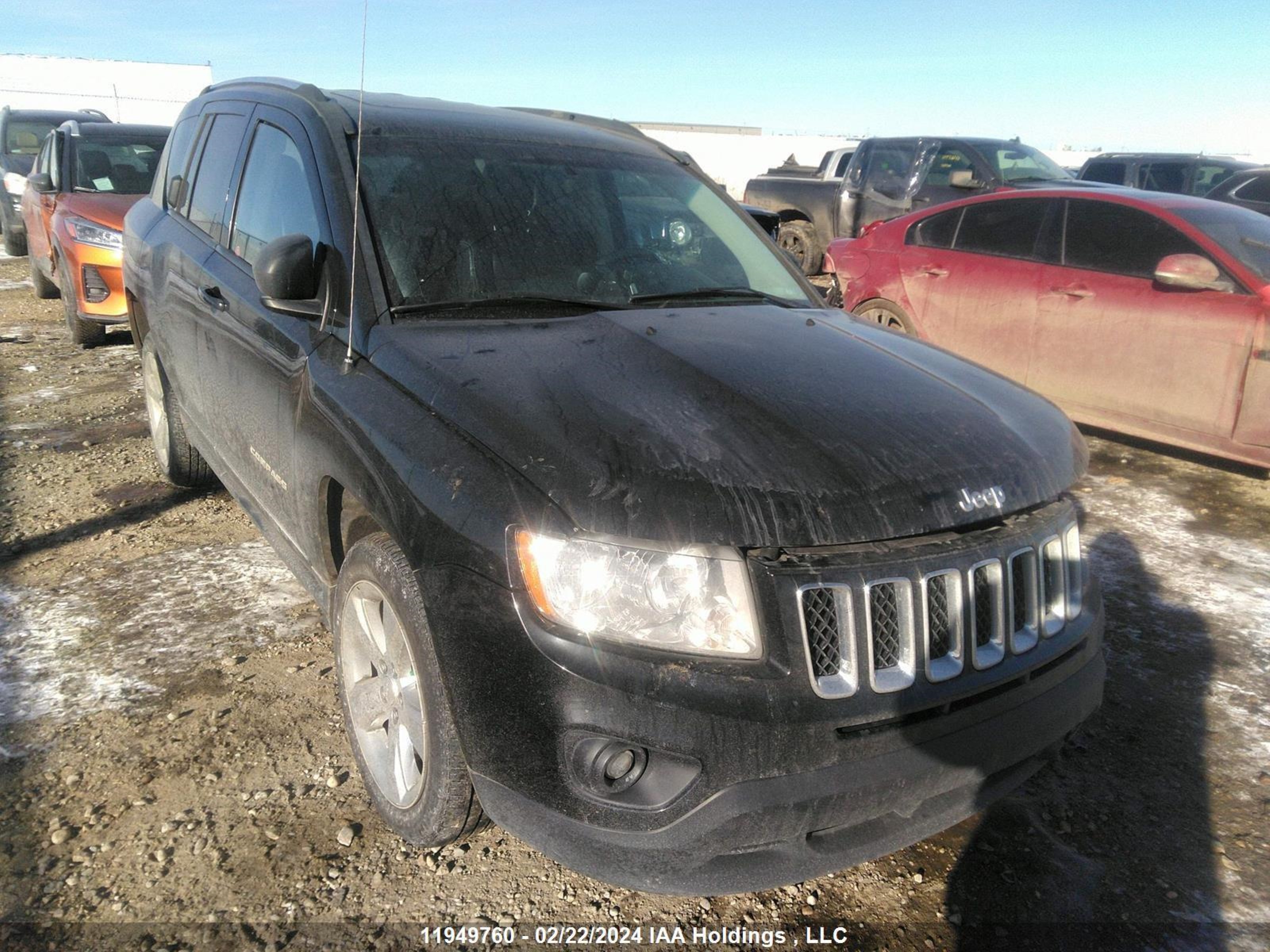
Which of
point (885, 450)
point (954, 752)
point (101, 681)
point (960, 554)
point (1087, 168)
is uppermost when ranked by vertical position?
point (1087, 168)

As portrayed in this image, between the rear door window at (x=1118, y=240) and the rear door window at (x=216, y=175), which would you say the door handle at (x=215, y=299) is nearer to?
the rear door window at (x=216, y=175)

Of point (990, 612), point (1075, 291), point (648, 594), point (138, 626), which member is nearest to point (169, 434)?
point (138, 626)

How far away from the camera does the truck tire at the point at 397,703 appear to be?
7.07 ft

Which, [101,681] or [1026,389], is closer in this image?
[1026,389]

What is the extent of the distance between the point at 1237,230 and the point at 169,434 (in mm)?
6024

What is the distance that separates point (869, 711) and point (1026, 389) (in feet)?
4.46

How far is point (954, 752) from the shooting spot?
6.66 ft

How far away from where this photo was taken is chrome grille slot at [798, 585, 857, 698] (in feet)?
6.25

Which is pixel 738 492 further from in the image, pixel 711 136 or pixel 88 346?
pixel 711 136

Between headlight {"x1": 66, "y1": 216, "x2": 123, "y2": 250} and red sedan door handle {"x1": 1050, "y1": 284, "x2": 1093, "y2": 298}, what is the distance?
680cm

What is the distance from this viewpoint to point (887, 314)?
7.20 metres

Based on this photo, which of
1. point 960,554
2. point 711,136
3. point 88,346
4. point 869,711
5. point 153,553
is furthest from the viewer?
point 711,136

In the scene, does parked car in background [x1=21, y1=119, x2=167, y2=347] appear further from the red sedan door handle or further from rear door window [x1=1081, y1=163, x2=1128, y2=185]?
rear door window [x1=1081, y1=163, x2=1128, y2=185]

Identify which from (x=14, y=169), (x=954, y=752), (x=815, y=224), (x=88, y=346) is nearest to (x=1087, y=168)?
(x=815, y=224)
